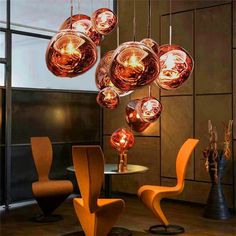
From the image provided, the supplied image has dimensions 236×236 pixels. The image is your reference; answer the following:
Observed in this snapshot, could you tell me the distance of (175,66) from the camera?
12.2 feet

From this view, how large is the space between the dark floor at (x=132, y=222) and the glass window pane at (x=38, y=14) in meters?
3.02

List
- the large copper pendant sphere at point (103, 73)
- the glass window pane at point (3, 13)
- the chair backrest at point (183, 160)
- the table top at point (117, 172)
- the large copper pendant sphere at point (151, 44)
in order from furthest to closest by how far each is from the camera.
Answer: the glass window pane at point (3, 13), the chair backrest at point (183, 160), the table top at point (117, 172), the large copper pendant sphere at point (103, 73), the large copper pendant sphere at point (151, 44)

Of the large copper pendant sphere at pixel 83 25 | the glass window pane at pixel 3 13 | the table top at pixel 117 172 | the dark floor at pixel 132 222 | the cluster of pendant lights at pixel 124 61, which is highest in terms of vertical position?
the glass window pane at pixel 3 13

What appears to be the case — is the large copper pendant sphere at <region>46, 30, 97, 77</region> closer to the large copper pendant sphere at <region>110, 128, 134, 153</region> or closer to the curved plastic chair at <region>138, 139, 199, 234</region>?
the large copper pendant sphere at <region>110, 128, 134, 153</region>

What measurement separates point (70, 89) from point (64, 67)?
5.16 m

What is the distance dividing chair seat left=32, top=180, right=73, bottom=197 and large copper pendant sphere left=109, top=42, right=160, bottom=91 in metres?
3.60

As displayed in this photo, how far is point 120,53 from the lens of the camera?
10.1ft

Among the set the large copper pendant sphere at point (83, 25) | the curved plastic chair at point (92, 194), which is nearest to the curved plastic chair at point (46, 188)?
the curved plastic chair at point (92, 194)

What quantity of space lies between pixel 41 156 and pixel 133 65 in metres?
4.05

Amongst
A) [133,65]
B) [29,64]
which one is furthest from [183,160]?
[29,64]

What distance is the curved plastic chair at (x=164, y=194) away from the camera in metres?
5.66

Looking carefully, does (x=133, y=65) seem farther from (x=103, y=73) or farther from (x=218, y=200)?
(x=218, y=200)

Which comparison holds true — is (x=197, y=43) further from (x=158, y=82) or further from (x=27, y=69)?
(x=158, y=82)

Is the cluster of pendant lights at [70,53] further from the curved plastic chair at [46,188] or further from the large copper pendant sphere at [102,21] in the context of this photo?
the curved plastic chair at [46,188]
